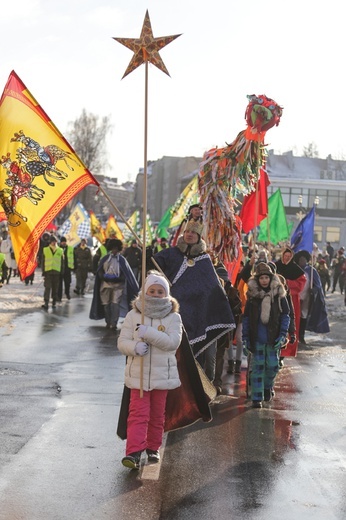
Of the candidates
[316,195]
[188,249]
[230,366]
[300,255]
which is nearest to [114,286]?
[300,255]

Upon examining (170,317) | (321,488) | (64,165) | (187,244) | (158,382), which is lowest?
(321,488)

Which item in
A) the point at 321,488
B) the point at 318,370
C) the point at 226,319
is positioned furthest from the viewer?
the point at 318,370

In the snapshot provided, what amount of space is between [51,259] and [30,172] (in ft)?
41.2

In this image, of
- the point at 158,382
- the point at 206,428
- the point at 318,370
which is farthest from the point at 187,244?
the point at 318,370

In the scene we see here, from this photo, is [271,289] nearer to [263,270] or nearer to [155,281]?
[263,270]

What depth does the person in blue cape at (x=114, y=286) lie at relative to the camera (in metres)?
17.0

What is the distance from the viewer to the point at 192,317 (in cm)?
911

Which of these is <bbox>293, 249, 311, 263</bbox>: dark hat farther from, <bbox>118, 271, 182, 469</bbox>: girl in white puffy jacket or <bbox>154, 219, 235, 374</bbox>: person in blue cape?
<bbox>118, 271, 182, 469</bbox>: girl in white puffy jacket

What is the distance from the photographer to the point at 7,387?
9.88 metres

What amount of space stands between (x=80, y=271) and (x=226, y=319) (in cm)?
1813

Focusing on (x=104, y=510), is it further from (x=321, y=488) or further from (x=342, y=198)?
(x=342, y=198)

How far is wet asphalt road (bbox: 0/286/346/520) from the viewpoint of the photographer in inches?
230

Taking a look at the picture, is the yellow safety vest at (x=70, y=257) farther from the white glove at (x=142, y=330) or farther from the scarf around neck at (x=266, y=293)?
the white glove at (x=142, y=330)

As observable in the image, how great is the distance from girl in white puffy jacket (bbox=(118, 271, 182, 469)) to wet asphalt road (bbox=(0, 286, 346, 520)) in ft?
0.79
